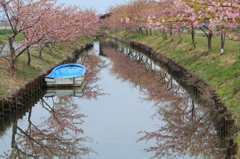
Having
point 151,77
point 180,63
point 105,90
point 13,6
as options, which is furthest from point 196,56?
point 13,6

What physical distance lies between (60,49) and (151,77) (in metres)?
14.2

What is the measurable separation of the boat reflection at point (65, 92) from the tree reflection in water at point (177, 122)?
14.5ft

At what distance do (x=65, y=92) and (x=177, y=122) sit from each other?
9.47m

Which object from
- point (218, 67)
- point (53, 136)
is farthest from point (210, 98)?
point (53, 136)

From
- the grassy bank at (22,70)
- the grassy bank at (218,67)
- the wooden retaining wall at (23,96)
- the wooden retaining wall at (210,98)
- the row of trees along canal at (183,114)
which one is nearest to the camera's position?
the wooden retaining wall at (210,98)

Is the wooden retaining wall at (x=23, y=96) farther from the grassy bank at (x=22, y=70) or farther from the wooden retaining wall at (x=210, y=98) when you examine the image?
the wooden retaining wall at (x=210, y=98)

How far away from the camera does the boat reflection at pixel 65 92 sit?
74.9 feet

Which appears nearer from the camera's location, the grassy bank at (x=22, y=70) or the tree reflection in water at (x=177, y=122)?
the tree reflection in water at (x=177, y=122)

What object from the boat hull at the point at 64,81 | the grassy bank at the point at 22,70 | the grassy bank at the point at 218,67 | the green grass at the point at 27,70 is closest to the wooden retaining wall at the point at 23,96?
the grassy bank at the point at 22,70

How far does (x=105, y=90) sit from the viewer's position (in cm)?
2511

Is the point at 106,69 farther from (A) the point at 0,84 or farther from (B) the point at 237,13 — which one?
(B) the point at 237,13

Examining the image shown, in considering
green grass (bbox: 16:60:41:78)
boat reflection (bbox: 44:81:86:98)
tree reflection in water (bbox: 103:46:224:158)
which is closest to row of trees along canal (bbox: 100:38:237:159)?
tree reflection in water (bbox: 103:46:224:158)

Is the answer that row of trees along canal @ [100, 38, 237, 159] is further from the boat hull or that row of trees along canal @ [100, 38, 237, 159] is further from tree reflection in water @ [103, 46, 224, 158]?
the boat hull

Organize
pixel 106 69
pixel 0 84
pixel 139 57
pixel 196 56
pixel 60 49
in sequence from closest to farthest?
pixel 0 84 < pixel 196 56 < pixel 106 69 < pixel 60 49 < pixel 139 57
